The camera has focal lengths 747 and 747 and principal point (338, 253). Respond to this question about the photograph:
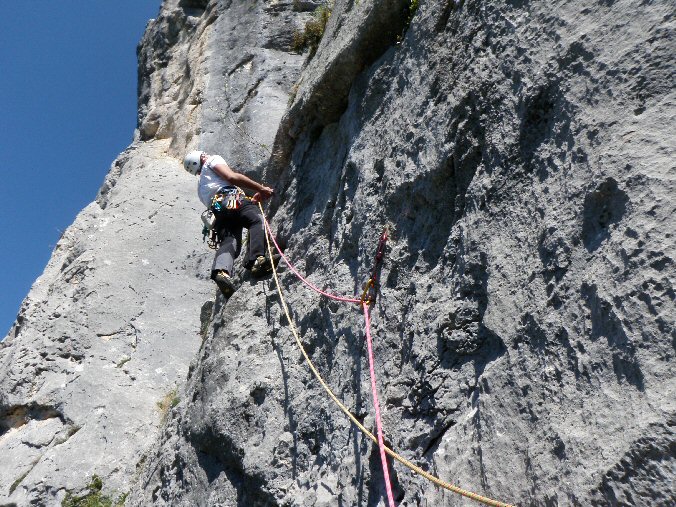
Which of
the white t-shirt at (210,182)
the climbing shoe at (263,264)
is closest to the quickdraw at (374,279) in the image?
the climbing shoe at (263,264)

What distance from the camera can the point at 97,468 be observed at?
7922 millimetres

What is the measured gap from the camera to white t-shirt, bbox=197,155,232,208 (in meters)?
8.01

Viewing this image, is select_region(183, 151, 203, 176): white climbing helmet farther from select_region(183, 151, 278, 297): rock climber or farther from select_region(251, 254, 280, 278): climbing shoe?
select_region(251, 254, 280, 278): climbing shoe

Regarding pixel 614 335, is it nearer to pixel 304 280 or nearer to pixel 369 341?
pixel 369 341

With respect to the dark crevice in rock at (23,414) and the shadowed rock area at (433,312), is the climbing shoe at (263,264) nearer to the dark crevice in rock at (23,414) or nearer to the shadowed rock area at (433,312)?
the shadowed rock area at (433,312)

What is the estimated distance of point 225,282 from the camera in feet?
24.1

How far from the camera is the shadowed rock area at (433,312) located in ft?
10.4

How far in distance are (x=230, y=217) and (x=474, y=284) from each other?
13.4 feet

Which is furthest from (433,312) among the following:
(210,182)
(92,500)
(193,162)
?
(92,500)

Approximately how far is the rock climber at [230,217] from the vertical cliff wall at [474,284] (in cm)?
34

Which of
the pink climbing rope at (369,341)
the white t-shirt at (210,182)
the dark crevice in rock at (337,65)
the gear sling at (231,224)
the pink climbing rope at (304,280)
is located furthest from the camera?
the white t-shirt at (210,182)

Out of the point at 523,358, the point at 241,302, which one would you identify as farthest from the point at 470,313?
the point at 241,302

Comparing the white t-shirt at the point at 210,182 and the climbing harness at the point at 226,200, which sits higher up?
the white t-shirt at the point at 210,182

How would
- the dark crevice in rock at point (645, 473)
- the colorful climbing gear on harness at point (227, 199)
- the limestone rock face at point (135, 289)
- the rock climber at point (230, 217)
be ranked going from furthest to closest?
the limestone rock face at point (135, 289) → the colorful climbing gear on harness at point (227, 199) → the rock climber at point (230, 217) → the dark crevice in rock at point (645, 473)
